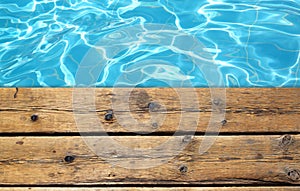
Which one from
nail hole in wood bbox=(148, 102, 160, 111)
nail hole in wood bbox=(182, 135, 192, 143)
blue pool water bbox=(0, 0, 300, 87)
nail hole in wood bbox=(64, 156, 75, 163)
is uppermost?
blue pool water bbox=(0, 0, 300, 87)

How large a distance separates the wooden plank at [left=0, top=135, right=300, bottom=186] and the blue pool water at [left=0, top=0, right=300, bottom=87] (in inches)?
30.3

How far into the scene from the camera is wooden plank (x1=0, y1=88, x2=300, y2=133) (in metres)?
2.39

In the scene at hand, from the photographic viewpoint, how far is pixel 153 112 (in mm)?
2438

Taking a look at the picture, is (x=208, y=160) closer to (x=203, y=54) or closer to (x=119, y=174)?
(x=119, y=174)

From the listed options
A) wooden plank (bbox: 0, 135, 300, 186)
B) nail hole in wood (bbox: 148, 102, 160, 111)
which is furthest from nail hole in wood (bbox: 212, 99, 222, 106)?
nail hole in wood (bbox: 148, 102, 160, 111)

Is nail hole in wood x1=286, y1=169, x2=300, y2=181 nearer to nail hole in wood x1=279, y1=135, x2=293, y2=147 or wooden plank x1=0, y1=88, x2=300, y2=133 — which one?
nail hole in wood x1=279, y1=135, x2=293, y2=147

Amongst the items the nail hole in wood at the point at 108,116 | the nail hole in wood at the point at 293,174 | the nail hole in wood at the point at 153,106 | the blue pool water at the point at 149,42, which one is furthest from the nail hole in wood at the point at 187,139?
the blue pool water at the point at 149,42

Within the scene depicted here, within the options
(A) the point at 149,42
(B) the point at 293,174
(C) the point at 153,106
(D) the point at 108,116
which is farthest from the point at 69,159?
(A) the point at 149,42

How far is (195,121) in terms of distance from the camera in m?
2.42

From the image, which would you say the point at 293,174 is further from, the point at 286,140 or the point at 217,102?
the point at 217,102

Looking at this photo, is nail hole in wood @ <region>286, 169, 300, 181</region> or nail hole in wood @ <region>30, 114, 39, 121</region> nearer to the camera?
nail hole in wood @ <region>286, 169, 300, 181</region>

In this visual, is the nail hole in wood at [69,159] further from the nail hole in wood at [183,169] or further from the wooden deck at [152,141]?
the nail hole in wood at [183,169]

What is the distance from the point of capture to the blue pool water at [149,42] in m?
3.39

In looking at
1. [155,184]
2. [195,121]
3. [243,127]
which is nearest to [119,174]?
[155,184]
